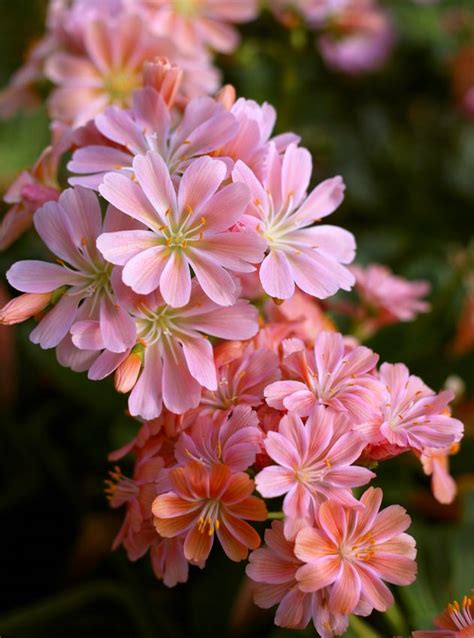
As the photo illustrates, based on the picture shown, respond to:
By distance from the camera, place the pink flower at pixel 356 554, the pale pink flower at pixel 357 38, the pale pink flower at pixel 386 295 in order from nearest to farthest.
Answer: the pink flower at pixel 356 554, the pale pink flower at pixel 386 295, the pale pink flower at pixel 357 38

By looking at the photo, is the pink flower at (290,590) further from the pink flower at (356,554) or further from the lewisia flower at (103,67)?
the lewisia flower at (103,67)

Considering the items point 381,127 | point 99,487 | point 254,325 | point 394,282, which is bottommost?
point 99,487

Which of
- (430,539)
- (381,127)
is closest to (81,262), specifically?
(430,539)

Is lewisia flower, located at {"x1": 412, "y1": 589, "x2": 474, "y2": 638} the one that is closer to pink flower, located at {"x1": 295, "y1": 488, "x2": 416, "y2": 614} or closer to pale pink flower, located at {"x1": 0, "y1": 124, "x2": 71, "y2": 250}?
pink flower, located at {"x1": 295, "y1": 488, "x2": 416, "y2": 614}

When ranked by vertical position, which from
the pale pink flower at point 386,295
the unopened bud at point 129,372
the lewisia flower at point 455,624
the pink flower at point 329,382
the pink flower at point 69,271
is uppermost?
the pink flower at point 69,271

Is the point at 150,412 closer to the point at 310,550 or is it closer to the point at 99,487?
the point at 310,550

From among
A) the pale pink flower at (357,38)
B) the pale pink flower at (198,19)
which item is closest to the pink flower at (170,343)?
the pale pink flower at (198,19)

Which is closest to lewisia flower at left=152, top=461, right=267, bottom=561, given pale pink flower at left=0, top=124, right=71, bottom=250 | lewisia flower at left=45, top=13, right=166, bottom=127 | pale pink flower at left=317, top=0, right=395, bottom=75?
pale pink flower at left=0, top=124, right=71, bottom=250
